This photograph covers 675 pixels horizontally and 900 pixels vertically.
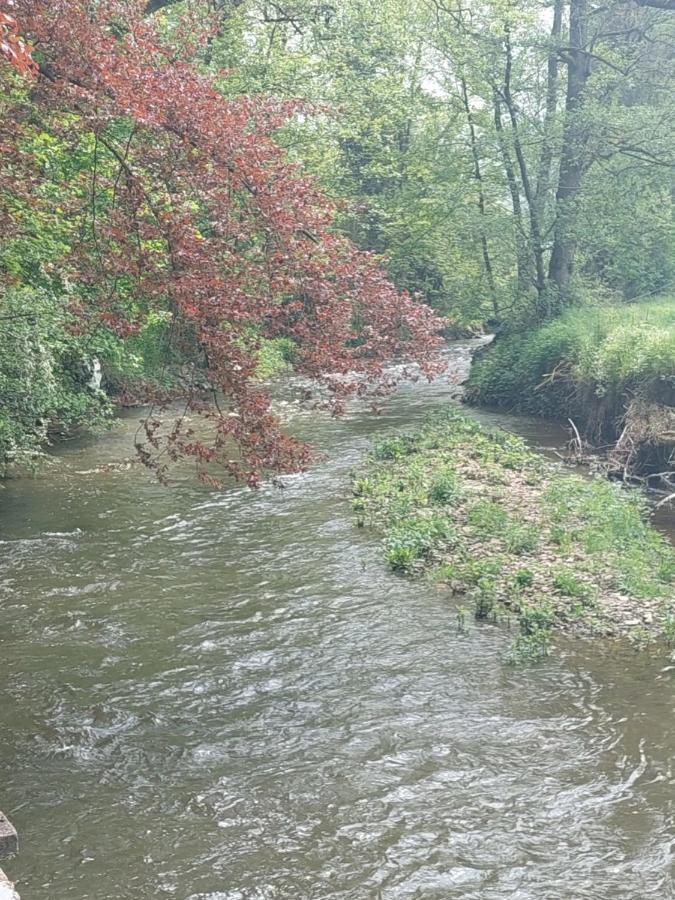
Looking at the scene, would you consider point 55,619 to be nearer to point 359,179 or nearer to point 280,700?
point 280,700

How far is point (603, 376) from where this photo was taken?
1725 centimetres

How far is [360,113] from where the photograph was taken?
101ft

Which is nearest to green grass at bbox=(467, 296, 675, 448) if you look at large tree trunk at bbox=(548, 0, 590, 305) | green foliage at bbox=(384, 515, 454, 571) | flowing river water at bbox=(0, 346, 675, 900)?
large tree trunk at bbox=(548, 0, 590, 305)

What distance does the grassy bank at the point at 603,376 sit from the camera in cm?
1520

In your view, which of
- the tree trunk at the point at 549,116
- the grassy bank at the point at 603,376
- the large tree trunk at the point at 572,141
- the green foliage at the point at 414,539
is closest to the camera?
A: the green foliage at the point at 414,539

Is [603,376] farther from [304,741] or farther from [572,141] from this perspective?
[304,741]

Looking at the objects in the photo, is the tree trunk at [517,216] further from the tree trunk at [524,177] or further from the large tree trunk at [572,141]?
the large tree trunk at [572,141]

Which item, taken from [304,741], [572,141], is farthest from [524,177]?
[304,741]

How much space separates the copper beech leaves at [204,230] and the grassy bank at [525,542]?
11.0 ft

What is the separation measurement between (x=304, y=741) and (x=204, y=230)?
4.61 meters

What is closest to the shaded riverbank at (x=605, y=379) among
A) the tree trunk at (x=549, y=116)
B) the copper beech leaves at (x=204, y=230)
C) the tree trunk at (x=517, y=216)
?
the tree trunk at (x=517, y=216)

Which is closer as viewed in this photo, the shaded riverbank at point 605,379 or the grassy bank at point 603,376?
the shaded riverbank at point 605,379

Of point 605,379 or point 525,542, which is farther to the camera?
point 605,379

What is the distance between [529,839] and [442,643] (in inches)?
124
